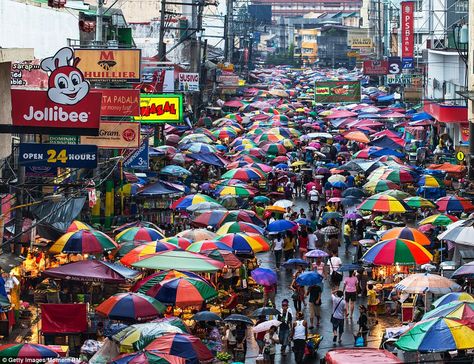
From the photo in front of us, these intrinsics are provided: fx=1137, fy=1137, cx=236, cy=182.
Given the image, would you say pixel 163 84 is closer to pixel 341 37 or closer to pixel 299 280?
pixel 299 280

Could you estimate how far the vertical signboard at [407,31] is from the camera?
6325 cm

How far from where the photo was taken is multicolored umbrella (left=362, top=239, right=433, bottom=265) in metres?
21.8

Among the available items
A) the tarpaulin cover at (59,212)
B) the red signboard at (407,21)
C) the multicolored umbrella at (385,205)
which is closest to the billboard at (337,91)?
the red signboard at (407,21)

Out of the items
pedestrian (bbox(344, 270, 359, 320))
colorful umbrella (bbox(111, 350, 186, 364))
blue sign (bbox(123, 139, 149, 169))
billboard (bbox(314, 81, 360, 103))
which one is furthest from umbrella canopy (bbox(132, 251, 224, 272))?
billboard (bbox(314, 81, 360, 103))

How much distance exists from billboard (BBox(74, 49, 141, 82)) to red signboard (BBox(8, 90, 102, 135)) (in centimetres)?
1125

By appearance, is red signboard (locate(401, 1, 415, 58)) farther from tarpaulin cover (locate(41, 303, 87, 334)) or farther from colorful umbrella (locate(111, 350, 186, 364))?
colorful umbrella (locate(111, 350, 186, 364))

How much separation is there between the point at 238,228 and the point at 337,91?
40062 mm

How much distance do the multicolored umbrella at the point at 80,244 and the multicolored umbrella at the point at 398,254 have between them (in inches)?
208

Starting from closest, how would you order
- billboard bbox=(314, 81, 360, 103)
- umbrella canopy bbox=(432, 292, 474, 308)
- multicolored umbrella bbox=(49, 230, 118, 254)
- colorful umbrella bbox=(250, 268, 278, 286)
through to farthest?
1. umbrella canopy bbox=(432, 292, 474, 308)
2. colorful umbrella bbox=(250, 268, 278, 286)
3. multicolored umbrella bbox=(49, 230, 118, 254)
4. billboard bbox=(314, 81, 360, 103)

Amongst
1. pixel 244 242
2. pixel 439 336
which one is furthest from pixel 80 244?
pixel 439 336

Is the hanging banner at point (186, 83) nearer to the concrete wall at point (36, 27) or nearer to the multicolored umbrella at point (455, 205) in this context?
the concrete wall at point (36, 27)

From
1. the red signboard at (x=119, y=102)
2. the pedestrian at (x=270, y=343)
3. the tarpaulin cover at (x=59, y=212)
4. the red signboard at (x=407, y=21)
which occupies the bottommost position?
the pedestrian at (x=270, y=343)

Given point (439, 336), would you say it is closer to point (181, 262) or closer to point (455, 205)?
point (181, 262)

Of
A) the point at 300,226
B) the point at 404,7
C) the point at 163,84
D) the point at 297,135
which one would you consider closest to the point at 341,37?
the point at 404,7
